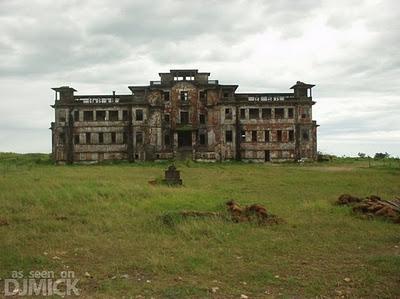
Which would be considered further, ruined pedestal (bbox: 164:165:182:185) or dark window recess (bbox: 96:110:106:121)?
dark window recess (bbox: 96:110:106:121)

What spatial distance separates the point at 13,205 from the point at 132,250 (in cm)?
733

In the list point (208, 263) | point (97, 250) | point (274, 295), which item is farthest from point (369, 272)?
point (97, 250)

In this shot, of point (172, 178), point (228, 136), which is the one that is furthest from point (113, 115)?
point (172, 178)

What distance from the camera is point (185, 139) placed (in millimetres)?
57188

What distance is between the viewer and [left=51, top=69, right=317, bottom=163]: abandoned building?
55219 millimetres

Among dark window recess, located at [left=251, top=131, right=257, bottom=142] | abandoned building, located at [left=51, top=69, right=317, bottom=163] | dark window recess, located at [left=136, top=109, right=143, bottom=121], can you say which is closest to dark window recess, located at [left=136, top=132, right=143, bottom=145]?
abandoned building, located at [left=51, top=69, right=317, bottom=163]

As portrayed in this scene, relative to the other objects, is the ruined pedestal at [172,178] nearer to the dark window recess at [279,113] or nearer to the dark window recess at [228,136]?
the dark window recess at [228,136]

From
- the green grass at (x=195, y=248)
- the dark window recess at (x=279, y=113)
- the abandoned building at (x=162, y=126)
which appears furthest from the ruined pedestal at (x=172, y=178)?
the dark window recess at (x=279, y=113)

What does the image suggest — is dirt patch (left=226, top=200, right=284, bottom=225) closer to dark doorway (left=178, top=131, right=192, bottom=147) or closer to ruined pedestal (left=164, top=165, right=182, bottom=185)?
ruined pedestal (left=164, top=165, right=182, bottom=185)

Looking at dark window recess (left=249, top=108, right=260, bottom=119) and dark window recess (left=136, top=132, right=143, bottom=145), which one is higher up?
dark window recess (left=249, top=108, right=260, bottom=119)

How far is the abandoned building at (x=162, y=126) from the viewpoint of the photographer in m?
55.2

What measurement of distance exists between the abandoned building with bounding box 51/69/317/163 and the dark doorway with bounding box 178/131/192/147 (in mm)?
944

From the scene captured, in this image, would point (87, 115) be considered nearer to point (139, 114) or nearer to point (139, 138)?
point (139, 114)

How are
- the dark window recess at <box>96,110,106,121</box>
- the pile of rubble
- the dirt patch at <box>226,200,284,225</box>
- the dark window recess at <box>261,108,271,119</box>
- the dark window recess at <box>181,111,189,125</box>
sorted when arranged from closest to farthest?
1. the dirt patch at <box>226,200,284,225</box>
2. the pile of rubble
3. the dark window recess at <box>261,108,271,119</box>
4. the dark window recess at <box>96,110,106,121</box>
5. the dark window recess at <box>181,111,189,125</box>
